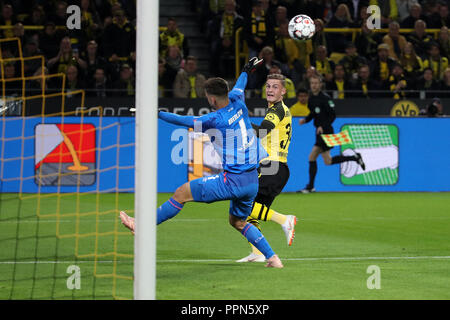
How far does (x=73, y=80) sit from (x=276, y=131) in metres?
8.59

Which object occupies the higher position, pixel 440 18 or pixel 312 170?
pixel 440 18

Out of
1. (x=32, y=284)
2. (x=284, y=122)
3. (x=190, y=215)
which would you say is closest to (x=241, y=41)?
(x=190, y=215)

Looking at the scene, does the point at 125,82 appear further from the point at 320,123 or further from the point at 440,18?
the point at 440,18

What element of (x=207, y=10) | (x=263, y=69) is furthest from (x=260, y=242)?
(x=207, y=10)

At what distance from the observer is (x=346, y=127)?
16.9 m

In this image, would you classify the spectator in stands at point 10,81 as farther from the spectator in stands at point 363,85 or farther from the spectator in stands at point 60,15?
the spectator in stands at point 363,85

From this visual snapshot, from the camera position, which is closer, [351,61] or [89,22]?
[89,22]

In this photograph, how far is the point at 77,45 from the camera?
1761 centimetres

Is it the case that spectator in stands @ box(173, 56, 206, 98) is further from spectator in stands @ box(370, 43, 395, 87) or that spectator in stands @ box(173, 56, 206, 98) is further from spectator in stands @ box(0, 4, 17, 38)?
spectator in stands @ box(370, 43, 395, 87)

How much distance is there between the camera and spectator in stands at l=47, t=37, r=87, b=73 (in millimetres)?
16641

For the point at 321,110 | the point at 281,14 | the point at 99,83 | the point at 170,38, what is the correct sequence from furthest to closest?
1. the point at 281,14
2. the point at 170,38
3. the point at 99,83
4. the point at 321,110

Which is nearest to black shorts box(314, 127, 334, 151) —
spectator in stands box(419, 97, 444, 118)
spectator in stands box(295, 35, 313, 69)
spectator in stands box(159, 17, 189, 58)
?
spectator in stands box(419, 97, 444, 118)

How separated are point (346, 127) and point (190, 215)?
5351 millimetres

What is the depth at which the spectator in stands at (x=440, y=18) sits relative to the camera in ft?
68.2
